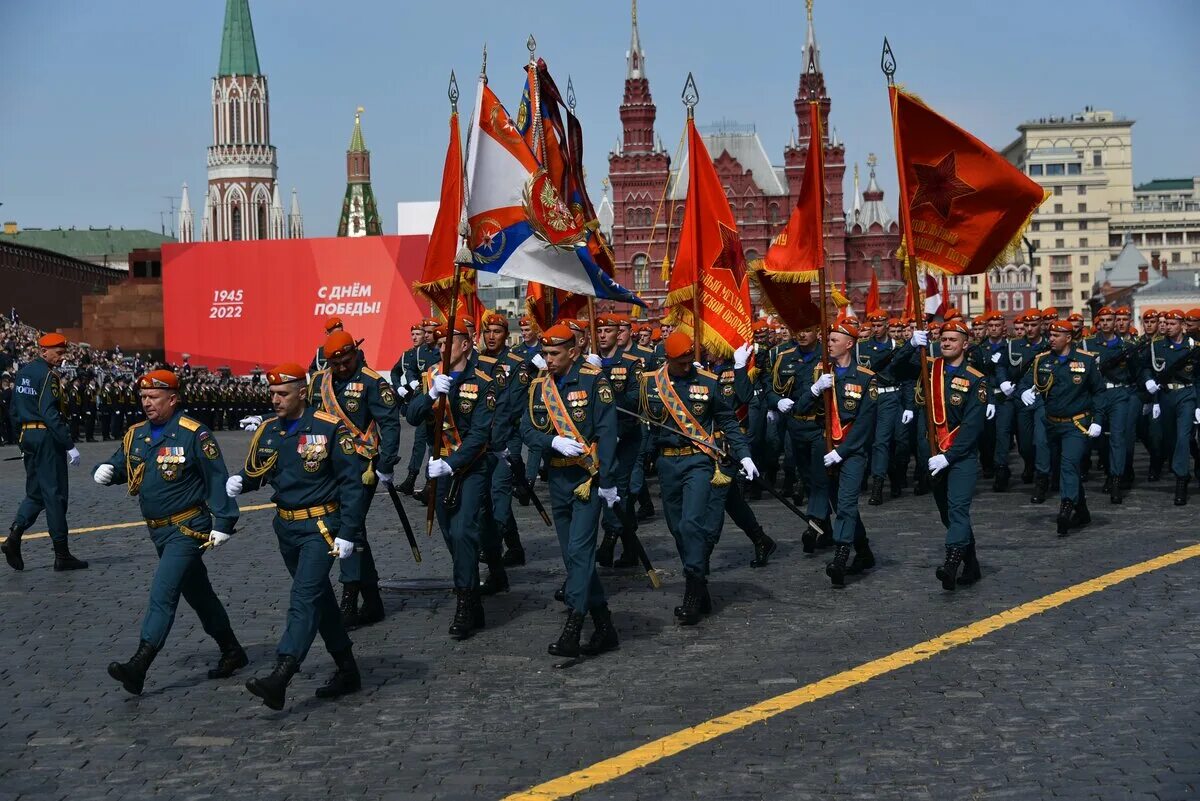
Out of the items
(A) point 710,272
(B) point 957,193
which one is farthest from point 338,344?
(A) point 710,272

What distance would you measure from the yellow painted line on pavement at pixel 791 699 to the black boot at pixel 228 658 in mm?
2872

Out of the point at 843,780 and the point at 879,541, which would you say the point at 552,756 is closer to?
the point at 843,780

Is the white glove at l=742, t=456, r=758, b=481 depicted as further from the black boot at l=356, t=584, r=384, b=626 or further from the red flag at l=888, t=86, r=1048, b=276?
the red flag at l=888, t=86, r=1048, b=276

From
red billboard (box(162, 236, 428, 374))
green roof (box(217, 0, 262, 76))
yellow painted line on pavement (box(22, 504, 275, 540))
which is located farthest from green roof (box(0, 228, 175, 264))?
yellow painted line on pavement (box(22, 504, 275, 540))

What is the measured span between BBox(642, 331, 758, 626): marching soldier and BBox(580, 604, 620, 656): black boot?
2.87 ft

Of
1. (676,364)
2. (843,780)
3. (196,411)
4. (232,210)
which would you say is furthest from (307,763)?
(232,210)

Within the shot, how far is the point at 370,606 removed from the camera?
424 inches

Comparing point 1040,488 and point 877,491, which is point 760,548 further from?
point 1040,488

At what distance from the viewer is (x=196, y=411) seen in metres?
45.4

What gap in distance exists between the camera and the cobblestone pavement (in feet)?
22.6

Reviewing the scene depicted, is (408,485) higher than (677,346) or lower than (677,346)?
lower

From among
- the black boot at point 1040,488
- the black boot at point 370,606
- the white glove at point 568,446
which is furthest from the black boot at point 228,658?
the black boot at point 1040,488

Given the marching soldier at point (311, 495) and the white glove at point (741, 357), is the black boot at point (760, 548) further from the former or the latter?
the marching soldier at point (311, 495)

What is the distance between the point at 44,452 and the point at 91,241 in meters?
150
